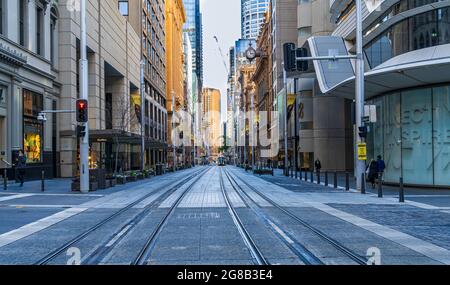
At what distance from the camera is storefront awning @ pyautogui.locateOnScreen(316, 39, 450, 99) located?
23641mm

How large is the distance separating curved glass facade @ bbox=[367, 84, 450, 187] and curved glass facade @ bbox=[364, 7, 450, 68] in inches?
95.0

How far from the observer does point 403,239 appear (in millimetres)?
11094

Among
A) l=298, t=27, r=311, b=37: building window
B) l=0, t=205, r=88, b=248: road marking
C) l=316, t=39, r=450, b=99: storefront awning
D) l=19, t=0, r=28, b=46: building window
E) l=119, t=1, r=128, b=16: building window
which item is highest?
l=119, t=1, r=128, b=16: building window

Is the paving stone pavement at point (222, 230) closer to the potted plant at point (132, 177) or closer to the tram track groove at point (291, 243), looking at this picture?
the tram track groove at point (291, 243)

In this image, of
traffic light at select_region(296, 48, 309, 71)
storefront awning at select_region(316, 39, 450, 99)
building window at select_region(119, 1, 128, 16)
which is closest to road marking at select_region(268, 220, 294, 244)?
traffic light at select_region(296, 48, 309, 71)

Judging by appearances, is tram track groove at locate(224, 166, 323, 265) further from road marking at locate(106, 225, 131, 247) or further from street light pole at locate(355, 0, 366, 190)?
street light pole at locate(355, 0, 366, 190)

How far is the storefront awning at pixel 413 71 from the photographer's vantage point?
77.6ft

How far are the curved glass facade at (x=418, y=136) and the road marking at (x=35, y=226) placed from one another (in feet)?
58.4

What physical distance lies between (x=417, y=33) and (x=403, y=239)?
1950 centimetres

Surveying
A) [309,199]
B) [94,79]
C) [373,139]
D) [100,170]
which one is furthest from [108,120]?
[309,199]

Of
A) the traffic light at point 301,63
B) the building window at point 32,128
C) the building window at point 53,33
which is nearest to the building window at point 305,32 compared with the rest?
the building window at point 53,33

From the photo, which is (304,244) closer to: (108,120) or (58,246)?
(58,246)

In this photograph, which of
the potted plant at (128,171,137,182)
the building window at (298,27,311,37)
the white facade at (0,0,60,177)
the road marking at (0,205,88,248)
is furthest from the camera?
the building window at (298,27,311,37)

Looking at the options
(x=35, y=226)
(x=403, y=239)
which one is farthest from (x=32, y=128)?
(x=403, y=239)
